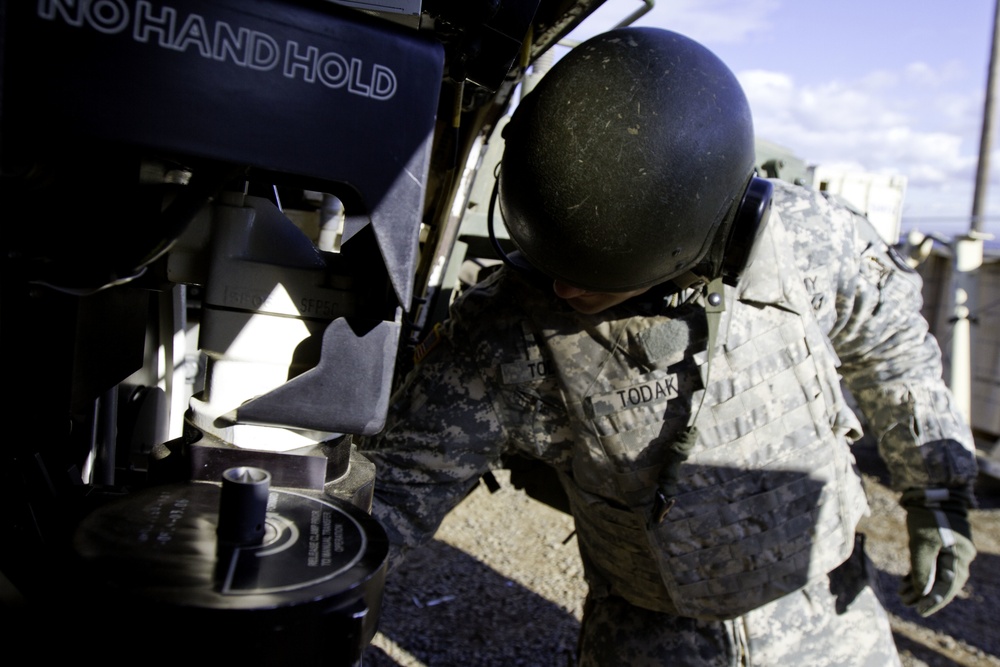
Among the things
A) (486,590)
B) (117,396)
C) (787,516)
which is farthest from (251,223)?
(486,590)

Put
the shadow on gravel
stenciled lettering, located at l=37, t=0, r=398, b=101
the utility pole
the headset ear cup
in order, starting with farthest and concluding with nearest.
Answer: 1. the utility pole
2. the shadow on gravel
3. the headset ear cup
4. stenciled lettering, located at l=37, t=0, r=398, b=101

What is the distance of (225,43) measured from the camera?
793 mm

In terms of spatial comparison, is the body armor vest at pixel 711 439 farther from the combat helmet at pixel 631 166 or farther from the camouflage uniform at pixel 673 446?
the combat helmet at pixel 631 166

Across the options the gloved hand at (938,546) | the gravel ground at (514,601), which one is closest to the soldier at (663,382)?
the gloved hand at (938,546)

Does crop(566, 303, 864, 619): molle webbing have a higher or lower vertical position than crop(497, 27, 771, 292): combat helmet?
lower

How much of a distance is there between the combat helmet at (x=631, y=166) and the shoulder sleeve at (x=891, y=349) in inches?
25.1

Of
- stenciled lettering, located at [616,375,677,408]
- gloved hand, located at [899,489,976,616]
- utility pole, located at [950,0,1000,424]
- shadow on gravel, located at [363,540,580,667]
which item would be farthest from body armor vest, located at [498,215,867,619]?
utility pole, located at [950,0,1000,424]

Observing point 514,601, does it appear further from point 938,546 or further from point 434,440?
point 434,440

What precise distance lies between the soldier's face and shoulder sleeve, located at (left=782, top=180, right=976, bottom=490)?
645 millimetres

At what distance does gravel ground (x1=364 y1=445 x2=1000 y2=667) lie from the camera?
3432 millimetres

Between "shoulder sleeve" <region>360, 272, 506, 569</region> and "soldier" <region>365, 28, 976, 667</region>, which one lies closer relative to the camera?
"soldier" <region>365, 28, 976, 667</region>

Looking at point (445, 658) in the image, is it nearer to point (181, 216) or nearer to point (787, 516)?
point (787, 516)

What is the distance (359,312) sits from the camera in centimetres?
100

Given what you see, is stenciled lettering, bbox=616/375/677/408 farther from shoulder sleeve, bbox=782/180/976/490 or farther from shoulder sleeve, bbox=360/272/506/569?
shoulder sleeve, bbox=782/180/976/490
